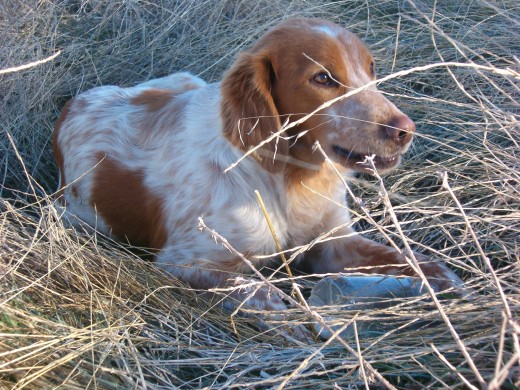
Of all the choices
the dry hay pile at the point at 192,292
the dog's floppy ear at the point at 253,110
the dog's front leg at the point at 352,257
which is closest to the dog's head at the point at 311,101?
the dog's floppy ear at the point at 253,110

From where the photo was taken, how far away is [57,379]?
2010 mm

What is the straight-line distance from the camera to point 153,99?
11.2 ft

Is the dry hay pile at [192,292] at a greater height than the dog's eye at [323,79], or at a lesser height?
lesser

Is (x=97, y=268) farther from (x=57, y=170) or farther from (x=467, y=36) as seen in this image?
(x=467, y=36)

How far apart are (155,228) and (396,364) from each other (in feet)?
4.88

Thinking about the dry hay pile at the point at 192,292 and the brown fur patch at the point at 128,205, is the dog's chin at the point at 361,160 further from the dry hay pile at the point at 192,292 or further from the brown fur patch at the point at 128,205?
the brown fur patch at the point at 128,205

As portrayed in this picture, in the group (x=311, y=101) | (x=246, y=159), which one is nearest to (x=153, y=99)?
(x=246, y=159)

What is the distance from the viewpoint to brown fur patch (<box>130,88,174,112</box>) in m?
3.34

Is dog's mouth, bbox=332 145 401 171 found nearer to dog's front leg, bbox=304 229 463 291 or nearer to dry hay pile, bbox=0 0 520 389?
dry hay pile, bbox=0 0 520 389

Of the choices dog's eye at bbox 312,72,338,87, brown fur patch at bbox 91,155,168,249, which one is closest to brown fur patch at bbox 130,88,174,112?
brown fur patch at bbox 91,155,168,249

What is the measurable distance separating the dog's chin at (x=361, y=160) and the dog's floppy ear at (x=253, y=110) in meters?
0.21

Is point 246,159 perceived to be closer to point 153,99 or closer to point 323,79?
point 323,79

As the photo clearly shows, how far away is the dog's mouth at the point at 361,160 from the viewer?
8.46ft

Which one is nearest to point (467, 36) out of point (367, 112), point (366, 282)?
point (367, 112)
